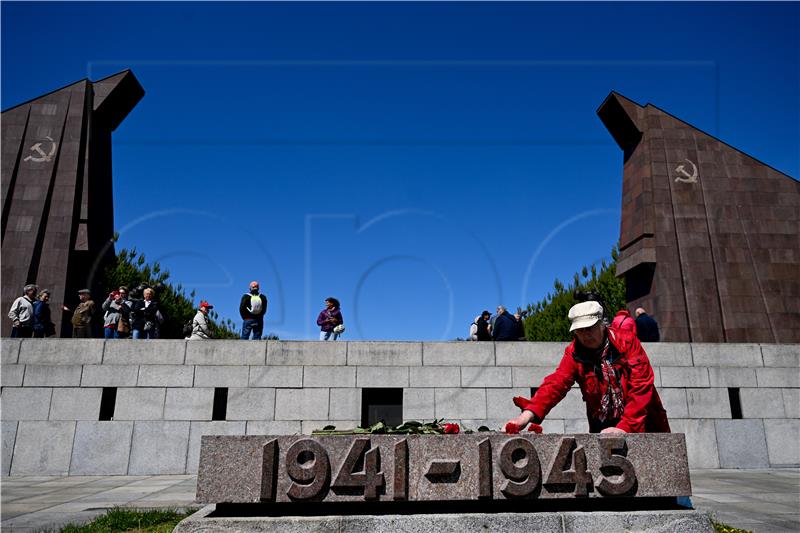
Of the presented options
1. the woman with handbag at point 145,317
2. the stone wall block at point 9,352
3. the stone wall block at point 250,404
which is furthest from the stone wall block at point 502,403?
the stone wall block at point 9,352

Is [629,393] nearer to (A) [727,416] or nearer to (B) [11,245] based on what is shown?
(A) [727,416]

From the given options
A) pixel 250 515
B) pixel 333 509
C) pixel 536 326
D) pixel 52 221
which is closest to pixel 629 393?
pixel 333 509

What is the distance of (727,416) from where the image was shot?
1270 cm

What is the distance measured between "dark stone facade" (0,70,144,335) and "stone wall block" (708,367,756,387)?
17.7m

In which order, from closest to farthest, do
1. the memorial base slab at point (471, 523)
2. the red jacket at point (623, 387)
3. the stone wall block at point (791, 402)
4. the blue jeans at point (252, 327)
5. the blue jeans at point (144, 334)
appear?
the memorial base slab at point (471, 523)
the red jacket at point (623, 387)
the stone wall block at point (791, 402)
the blue jeans at point (144, 334)
the blue jeans at point (252, 327)

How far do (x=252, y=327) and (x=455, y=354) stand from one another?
5133 millimetres

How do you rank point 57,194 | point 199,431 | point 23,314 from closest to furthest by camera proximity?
point 199,431 < point 23,314 < point 57,194

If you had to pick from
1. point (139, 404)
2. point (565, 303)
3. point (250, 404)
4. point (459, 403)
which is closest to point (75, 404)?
point (139, 404)

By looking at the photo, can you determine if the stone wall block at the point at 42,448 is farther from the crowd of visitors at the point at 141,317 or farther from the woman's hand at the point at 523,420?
the woman's hand at the point at 523,420

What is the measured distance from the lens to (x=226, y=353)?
12297mm

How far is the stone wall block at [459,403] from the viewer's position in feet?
39.7

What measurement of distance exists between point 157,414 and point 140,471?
120 cm

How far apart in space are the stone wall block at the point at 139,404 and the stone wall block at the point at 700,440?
11623mm

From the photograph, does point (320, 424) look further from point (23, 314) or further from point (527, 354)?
point (23, 314)
